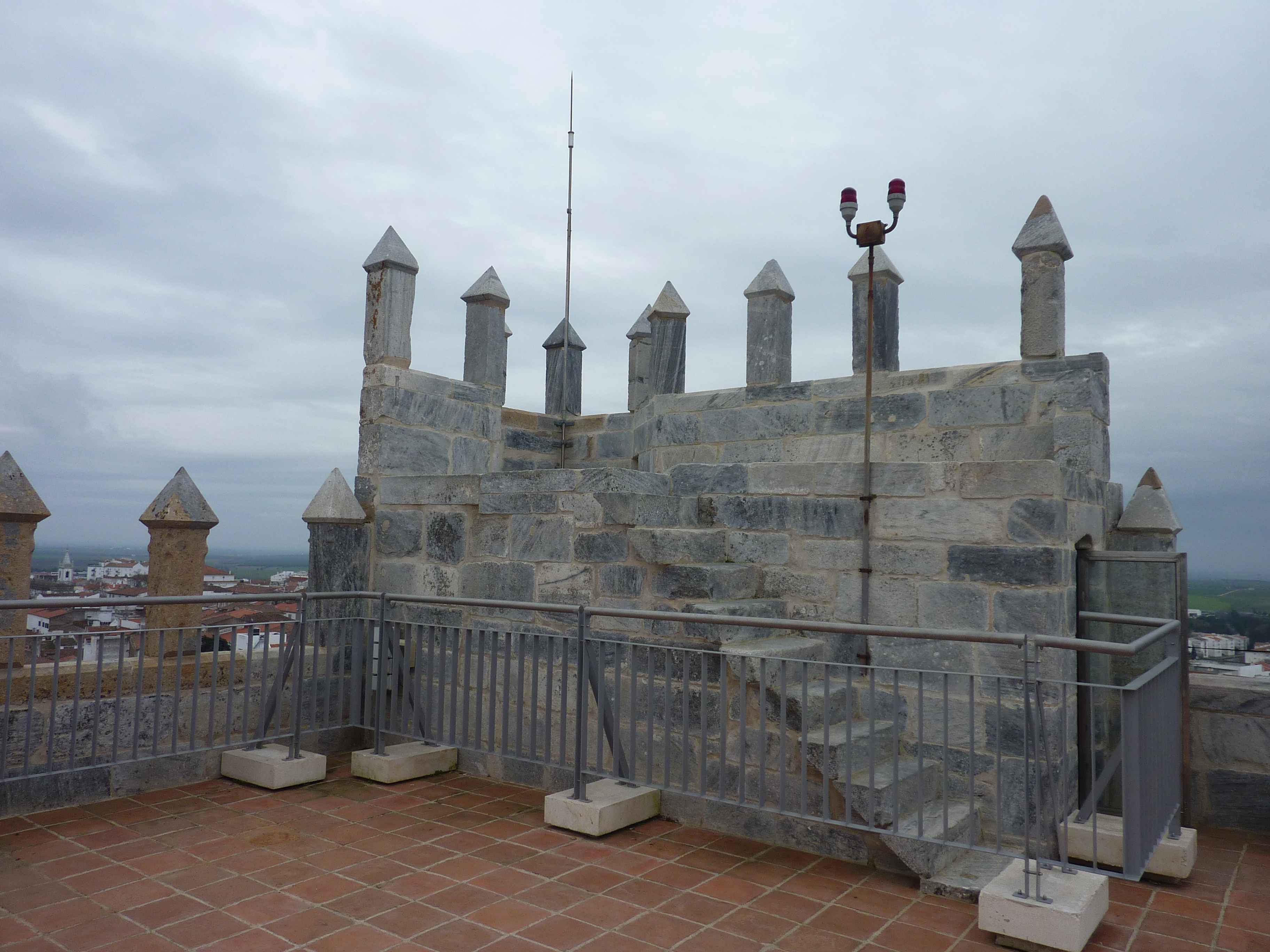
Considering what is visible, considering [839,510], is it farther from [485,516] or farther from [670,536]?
[485,516]

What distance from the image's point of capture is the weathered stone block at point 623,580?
5.67 metres

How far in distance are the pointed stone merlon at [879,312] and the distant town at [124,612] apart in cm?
472

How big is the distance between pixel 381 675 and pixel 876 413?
4.19m

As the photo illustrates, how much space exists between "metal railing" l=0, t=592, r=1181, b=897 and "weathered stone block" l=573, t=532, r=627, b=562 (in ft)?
1.29

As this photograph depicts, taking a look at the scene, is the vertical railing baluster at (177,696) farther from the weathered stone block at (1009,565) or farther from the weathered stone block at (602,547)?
the weathered stone block at (1009,565)

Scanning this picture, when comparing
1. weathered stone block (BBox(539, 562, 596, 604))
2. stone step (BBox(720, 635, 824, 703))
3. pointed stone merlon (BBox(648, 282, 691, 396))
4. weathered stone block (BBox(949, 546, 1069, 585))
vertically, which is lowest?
stone step (BBox(720, 635, 824, 703))

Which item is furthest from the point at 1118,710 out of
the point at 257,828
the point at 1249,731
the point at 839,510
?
the point at 257,828

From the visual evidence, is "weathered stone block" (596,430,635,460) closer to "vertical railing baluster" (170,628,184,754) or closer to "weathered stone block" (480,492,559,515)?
"weathered stone block" (480,492,559,515)

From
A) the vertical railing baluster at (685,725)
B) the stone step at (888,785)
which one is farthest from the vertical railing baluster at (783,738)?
the vertical railing baluster at (685,725)

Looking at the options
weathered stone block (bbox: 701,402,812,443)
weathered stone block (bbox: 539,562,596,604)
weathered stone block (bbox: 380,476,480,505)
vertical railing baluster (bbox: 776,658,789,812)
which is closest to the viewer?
vertical railing baluster (bbox: 776,658,789,812)

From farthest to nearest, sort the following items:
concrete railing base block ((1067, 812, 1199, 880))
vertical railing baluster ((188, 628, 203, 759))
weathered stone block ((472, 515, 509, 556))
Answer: weathered stone block ((472, 515, 509, 556)) → vertical railing baluster ((188, 628, 203, 759)) → concrete railing base block ((1067, 812, 1199, 880))

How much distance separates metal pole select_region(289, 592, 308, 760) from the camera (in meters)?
5.39

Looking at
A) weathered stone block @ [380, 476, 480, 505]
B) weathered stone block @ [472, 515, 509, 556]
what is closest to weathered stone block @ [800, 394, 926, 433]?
weathered stone block @ [472, 515, 509, 556]

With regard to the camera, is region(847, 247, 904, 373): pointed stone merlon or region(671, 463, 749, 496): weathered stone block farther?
region(847, 247, 904, 373): pointed stone merlon
